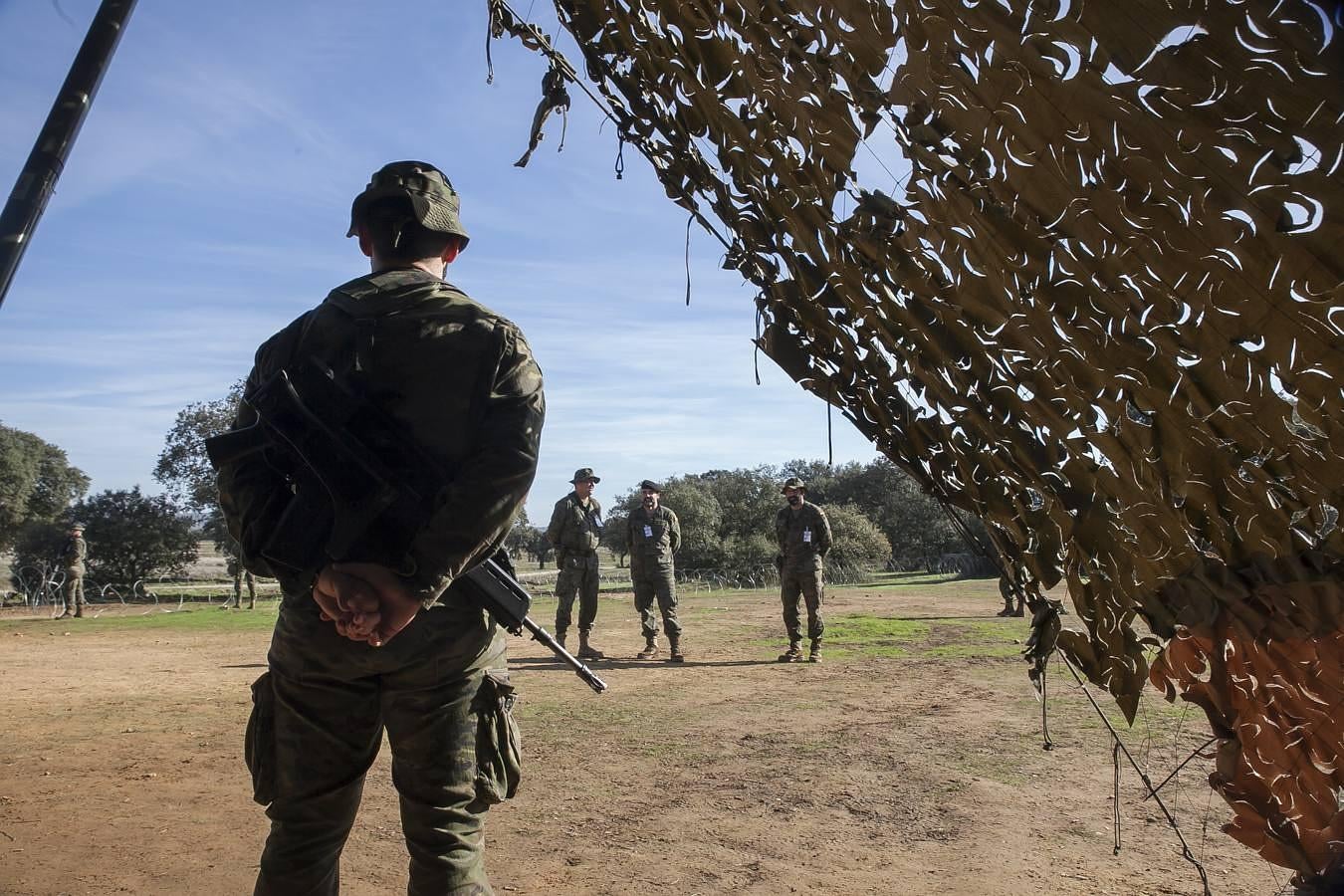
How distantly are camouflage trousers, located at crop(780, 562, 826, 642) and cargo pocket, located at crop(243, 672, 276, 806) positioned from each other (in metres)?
8.35

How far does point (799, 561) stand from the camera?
434 inches

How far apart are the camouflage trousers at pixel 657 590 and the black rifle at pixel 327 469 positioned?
8570mm

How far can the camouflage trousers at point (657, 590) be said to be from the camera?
10922 millimetres

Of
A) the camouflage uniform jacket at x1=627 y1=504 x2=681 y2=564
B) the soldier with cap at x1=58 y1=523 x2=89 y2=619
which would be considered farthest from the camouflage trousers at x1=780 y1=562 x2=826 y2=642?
the soldier with cap at x1=58 y1=523 x2=89 y2=619

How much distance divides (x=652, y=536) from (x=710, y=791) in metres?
6.45

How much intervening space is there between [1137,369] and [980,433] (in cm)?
42

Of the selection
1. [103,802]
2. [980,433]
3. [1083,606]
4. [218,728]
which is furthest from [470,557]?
[218,728]

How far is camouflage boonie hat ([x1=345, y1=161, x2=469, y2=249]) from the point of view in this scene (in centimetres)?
282

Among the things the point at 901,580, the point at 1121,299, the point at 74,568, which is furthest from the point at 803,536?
the point at 901,580

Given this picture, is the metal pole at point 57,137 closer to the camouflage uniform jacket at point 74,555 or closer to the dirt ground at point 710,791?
the dirt ground at point 710,791

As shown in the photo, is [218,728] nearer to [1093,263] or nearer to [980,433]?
[980,433]

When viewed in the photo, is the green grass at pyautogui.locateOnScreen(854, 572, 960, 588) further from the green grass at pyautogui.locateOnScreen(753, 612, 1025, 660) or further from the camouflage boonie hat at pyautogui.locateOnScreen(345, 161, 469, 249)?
the camouflage boonie hat at pyautogui.locateOnScreen(345, 161, 469, 249)

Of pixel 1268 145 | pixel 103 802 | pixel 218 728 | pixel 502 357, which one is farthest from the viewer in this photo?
pixel 218 728

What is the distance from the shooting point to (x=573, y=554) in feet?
37.1
